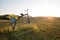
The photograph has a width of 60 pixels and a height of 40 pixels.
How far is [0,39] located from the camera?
58.3 ft

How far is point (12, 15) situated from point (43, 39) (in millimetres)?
8308

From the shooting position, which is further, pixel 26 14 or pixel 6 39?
pixel 26 14

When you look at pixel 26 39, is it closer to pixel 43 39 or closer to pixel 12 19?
pixel 43 39

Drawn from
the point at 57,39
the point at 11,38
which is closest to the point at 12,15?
the point at 11,38

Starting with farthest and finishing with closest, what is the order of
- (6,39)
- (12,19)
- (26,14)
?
(26,14) < (12,19) < (6,39)

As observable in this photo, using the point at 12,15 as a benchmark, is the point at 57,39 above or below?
below

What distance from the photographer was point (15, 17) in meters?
24.9

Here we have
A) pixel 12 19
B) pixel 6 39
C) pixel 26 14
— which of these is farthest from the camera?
pixel 26 14

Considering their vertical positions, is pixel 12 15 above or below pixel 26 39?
above

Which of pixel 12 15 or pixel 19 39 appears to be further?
pixel 12 15

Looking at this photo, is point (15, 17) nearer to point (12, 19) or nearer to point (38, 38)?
point (12, 19)

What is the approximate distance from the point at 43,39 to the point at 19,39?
268 cm

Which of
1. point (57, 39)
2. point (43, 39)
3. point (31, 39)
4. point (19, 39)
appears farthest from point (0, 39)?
point (57, 39)

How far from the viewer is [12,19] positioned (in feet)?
79.6
